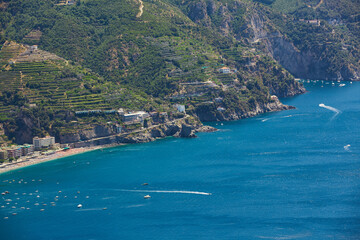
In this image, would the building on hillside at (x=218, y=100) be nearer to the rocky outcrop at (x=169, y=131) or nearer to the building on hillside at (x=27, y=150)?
the rocky outcrop at (x=169, y=131)

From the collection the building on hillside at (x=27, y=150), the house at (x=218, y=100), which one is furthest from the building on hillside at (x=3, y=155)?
the house at (x=218, y=100)

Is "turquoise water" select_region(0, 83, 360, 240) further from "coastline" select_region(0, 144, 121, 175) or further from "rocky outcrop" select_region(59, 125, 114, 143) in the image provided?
"rocky outcrop" select_region(59, 125, 114, 143)

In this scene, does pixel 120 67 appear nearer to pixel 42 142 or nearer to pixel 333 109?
pixel 42 142

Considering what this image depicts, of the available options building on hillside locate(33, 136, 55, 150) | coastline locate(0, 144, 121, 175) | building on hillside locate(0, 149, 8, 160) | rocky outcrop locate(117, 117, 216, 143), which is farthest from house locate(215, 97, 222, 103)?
building on hillside locate(0, 149, 8, 160)

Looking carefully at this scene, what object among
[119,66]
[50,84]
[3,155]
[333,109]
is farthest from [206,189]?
[119,66]

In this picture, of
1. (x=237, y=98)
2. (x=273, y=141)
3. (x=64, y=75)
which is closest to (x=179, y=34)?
(x=237, y=98)

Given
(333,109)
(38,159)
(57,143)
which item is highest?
(57,143)

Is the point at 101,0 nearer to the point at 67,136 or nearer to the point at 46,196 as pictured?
the point at 67,136
